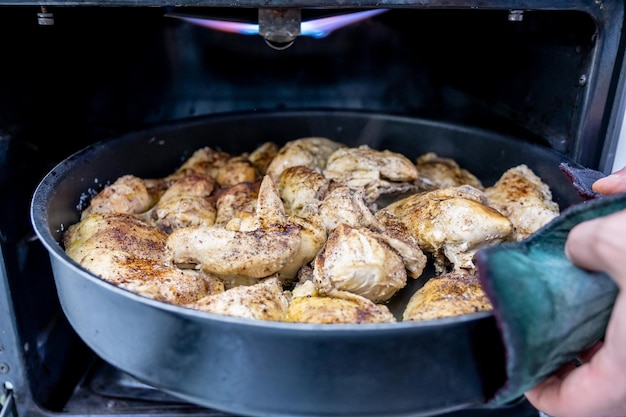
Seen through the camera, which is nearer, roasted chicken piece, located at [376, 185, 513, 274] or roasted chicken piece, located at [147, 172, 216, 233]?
roasted chicken piece, located at [376, 185, 513, 274]

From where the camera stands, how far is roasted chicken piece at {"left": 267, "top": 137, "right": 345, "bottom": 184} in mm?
1523

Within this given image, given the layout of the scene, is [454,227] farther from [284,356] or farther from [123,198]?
[123,198]

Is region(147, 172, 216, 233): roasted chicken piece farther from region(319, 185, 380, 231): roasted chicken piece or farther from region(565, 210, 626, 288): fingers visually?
region(565, 210, 626, 288): fingers

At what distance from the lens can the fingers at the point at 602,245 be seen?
2.32 feet

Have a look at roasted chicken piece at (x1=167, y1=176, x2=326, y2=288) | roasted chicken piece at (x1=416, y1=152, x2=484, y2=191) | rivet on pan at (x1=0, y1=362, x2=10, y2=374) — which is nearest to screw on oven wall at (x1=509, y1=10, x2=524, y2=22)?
roasted chicken piece at (x1=416, y1=152, x2=484, y2=191)

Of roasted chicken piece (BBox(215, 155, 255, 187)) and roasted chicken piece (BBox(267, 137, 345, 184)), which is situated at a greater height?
roasted chicken piece (BBox(267, 137, 345, 184))

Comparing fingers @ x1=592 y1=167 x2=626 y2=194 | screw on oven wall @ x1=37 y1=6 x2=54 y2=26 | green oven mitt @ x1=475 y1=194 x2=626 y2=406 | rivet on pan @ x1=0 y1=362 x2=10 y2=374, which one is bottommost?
rivet on pan @ x1=0 y1=362 x2=10 y2=374

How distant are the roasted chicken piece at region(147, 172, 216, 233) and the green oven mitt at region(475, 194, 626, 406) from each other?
2.43 feet

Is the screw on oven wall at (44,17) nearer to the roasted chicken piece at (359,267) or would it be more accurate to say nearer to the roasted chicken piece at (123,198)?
the roasted chicken piece at (123,198)

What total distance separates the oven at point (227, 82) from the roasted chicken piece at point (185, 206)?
179 mm

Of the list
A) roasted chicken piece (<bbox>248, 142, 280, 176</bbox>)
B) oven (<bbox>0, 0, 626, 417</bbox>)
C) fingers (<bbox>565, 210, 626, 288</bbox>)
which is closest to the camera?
fingers (<bbox>565, 210, 626, 288</bbox>)

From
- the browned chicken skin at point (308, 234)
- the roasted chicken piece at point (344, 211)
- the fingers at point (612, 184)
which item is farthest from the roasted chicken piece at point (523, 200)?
the roasted chicken piece at point (344, 211)

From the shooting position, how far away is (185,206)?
1335 millimetres

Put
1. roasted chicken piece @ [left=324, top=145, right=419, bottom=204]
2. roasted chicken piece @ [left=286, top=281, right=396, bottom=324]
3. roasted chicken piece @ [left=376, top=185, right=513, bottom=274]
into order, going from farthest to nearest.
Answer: roasted chicken piece @ [left=324, top=145, right=419, bottom=204]
roasted chicken piece @ [left=376, top=185, right=513, bottom=274]
roasted chicken piece @ [left=286, top=281, right=396, bottom=324]
